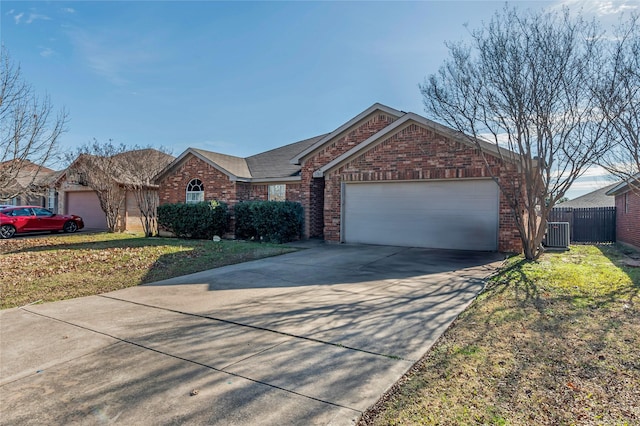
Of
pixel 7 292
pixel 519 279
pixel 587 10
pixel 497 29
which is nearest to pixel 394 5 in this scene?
pixel 497 29

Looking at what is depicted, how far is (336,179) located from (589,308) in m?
9.43

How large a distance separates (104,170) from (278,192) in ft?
30.7

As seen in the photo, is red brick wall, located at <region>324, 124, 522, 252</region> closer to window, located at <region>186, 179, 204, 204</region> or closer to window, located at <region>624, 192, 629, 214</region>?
window, located at <region>186, 179, 204, 204</region>

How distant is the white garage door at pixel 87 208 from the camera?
23.0 metres

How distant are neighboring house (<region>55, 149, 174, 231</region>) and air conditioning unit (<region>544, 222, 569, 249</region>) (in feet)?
59.6

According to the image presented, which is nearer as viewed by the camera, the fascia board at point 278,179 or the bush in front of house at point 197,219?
the fascia board at point 278,179

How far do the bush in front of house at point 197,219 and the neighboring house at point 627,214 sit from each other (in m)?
15.5

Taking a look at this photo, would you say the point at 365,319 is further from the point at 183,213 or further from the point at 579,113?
the point at 183,213

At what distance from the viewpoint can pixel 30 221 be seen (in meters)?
18.7

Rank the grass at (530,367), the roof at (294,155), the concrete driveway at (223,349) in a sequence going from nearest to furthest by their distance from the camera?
the grass at (530,367)
the concrete driveway at (223,349)
the roof at (294,155)

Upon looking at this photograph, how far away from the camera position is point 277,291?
22.4 feet

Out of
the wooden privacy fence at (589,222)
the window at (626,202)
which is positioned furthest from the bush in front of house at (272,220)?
the window at (626,202)

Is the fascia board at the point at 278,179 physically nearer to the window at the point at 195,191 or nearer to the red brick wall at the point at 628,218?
the window at the point at 195,191

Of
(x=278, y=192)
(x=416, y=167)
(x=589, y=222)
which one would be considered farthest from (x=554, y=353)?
(x=589, y=222)
